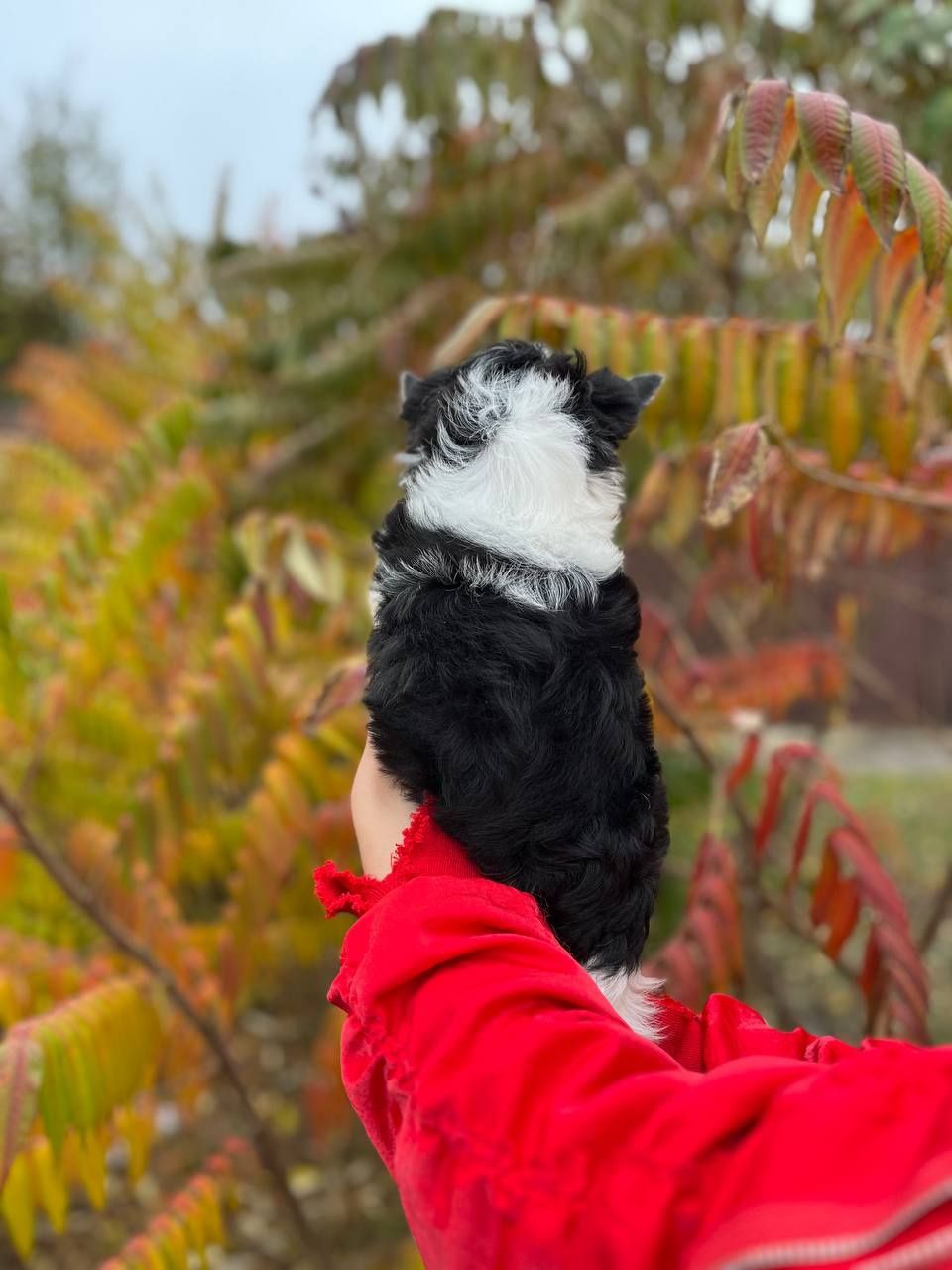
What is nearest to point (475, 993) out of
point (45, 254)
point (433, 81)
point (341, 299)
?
point (433, 81)

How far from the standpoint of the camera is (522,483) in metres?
0.69

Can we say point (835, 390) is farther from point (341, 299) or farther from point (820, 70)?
point (341, 299)

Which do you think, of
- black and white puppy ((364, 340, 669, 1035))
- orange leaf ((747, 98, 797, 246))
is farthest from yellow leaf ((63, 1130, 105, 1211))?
orange leaf ((747, 98, 797, 246))

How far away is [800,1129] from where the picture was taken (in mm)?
505

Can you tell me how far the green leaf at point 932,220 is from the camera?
89 cm

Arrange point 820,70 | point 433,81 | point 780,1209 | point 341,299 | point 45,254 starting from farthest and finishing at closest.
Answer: point 45,254, point 341,299, point 820,70, point 433,81, point 780,1209

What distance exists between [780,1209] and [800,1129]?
4 centimetres

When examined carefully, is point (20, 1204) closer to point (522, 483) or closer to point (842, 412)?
point (522, 483)

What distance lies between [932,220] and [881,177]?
0.18 feet

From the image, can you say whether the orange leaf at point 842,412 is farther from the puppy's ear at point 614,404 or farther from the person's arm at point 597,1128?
the person's arm at point 597,1128

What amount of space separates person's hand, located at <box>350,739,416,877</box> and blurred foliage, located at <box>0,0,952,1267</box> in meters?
0.42

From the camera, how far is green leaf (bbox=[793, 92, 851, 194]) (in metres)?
0.91

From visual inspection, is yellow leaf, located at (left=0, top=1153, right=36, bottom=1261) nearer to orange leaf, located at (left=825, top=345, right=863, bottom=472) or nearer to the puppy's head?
the puppy's head

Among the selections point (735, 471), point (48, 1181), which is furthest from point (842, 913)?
point (48, 1181)
